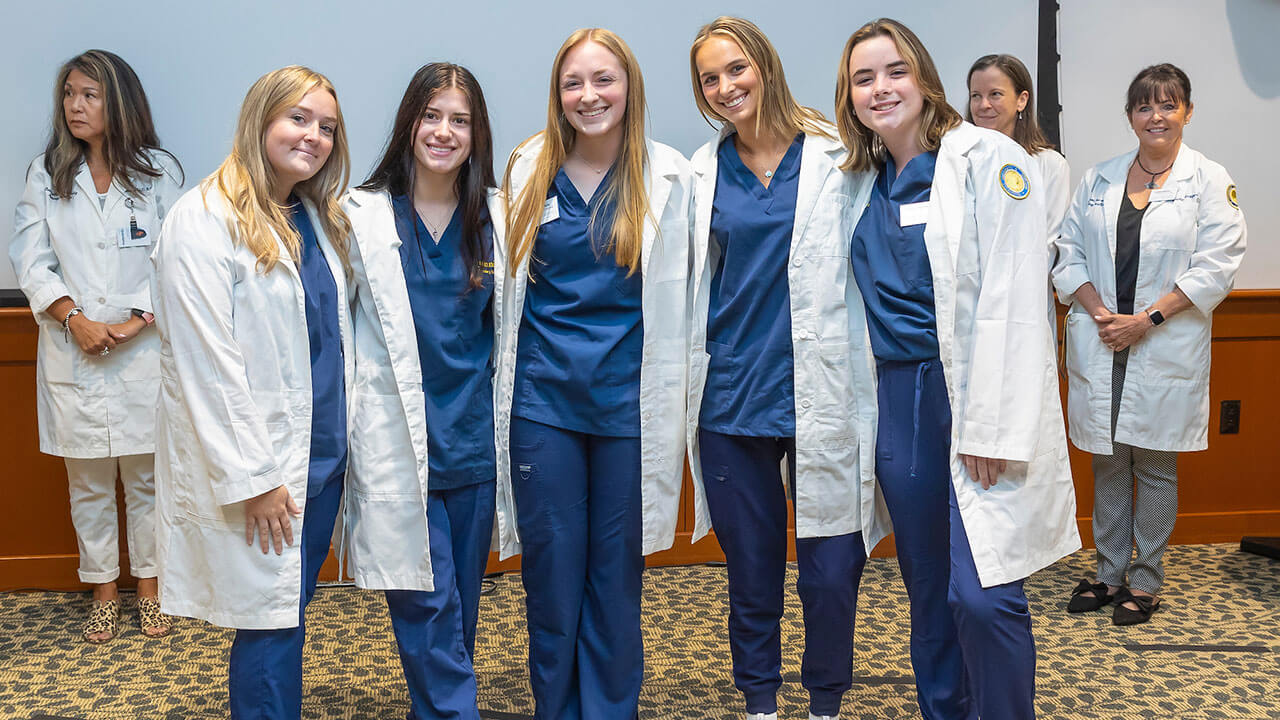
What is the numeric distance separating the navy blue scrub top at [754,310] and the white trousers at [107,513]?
84.2 inches

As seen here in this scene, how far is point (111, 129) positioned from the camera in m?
3.23

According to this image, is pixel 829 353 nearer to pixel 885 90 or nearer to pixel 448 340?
pixel 885 90

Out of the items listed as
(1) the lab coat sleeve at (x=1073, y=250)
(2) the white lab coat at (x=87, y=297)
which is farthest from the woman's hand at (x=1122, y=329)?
(2) the white lab coat at (x=87, y=297)

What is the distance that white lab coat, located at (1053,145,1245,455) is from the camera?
3234 millimetres

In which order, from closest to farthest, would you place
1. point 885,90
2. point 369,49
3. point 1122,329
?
point 885,90 → point 1122,329 → point 369,49

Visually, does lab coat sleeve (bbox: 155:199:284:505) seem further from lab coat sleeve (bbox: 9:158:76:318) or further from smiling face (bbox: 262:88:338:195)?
lab coat sleeve (bbox: 9:158:76:318)

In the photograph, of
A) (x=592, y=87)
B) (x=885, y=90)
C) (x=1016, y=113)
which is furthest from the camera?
(x=1016, y=113)

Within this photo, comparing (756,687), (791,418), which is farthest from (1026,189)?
(756,687)

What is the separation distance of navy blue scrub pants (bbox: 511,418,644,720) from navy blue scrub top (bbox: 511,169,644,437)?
0.05 m

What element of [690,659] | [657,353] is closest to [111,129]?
[657,353]

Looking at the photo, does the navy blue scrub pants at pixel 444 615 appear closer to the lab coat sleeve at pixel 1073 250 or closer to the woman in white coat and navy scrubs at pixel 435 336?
the woman in white coat and navy scrubs at pixel 435 336

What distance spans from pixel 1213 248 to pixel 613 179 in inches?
86.9

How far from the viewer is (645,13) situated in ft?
11.9

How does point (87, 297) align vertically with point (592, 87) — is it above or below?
below
